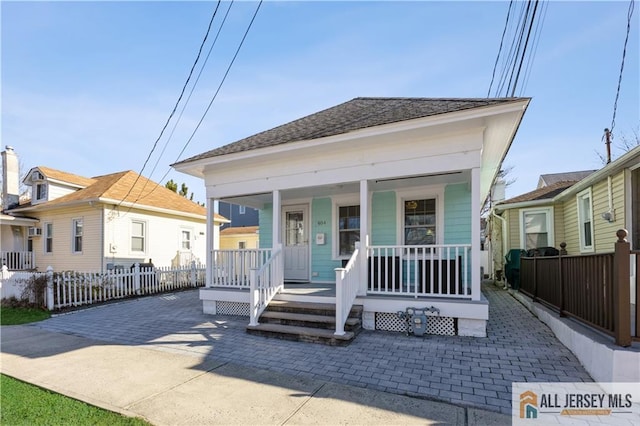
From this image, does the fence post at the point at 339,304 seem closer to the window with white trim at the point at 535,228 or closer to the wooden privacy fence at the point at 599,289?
the wooden privacy fence at the point at 599,289

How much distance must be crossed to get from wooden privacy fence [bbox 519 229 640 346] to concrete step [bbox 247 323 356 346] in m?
3.23

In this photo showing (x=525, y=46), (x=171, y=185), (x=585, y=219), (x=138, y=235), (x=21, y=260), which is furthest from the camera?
(x=171, y=185)

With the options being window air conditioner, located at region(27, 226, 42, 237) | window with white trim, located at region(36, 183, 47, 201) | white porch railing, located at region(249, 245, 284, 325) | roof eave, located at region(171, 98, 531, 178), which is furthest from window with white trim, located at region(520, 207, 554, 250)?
window air conditioner, located at region(27, 226, 42, 237)

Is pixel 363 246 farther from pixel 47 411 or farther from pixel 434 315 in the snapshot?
pixel 47 411

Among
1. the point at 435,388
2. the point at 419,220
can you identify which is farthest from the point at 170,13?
the point at 435,388

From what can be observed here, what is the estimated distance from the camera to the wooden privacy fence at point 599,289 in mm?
3150

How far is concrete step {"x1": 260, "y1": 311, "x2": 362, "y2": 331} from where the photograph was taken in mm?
5418

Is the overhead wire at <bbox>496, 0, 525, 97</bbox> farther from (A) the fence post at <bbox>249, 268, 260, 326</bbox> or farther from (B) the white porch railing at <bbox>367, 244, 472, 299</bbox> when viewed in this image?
(A) the fence post at <bbox>249, 268, 260, 326</bbox>

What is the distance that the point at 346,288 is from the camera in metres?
5.34

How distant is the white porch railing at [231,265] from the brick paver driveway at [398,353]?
799mm

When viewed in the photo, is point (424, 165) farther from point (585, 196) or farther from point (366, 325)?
point (585, 196)

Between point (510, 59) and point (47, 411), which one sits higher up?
point (510, 59)

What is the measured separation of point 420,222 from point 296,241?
3.48 meters

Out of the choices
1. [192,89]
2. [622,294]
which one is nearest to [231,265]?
[192,89]
